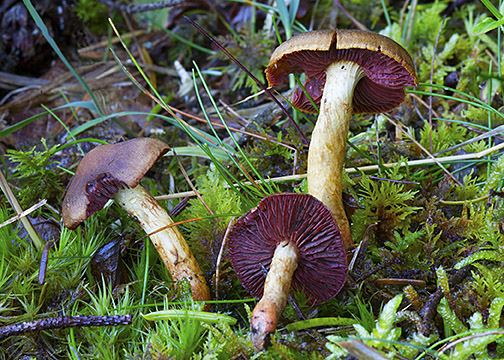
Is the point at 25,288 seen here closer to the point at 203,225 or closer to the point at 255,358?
the point at 203,225

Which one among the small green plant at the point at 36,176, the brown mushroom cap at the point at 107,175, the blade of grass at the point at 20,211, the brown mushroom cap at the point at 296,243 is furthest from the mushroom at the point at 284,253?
the small green plant at the point at 36,176

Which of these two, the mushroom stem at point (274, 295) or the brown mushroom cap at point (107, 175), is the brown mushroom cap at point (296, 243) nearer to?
the mushroom stem at point (274, 295)

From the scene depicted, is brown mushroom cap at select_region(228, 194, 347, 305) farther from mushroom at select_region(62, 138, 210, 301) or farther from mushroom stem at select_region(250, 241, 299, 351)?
mushroom at select_region(62, 138, 210, 301)

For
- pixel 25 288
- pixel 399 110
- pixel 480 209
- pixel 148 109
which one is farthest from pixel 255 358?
pixel 148 109

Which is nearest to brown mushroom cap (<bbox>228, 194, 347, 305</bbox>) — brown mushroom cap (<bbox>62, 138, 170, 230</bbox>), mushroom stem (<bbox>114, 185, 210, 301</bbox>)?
mushroom stem (<bbox>114, 185, 210, 301</bbox>)

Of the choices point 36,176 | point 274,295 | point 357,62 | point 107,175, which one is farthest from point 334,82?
point 36,176

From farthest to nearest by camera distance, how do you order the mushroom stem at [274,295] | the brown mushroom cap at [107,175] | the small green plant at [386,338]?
the brown mushroom cap at [107,175] → the mushroom stem at [274,295] → the small green plant at [386,338]

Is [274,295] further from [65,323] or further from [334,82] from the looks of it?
[334,82]
